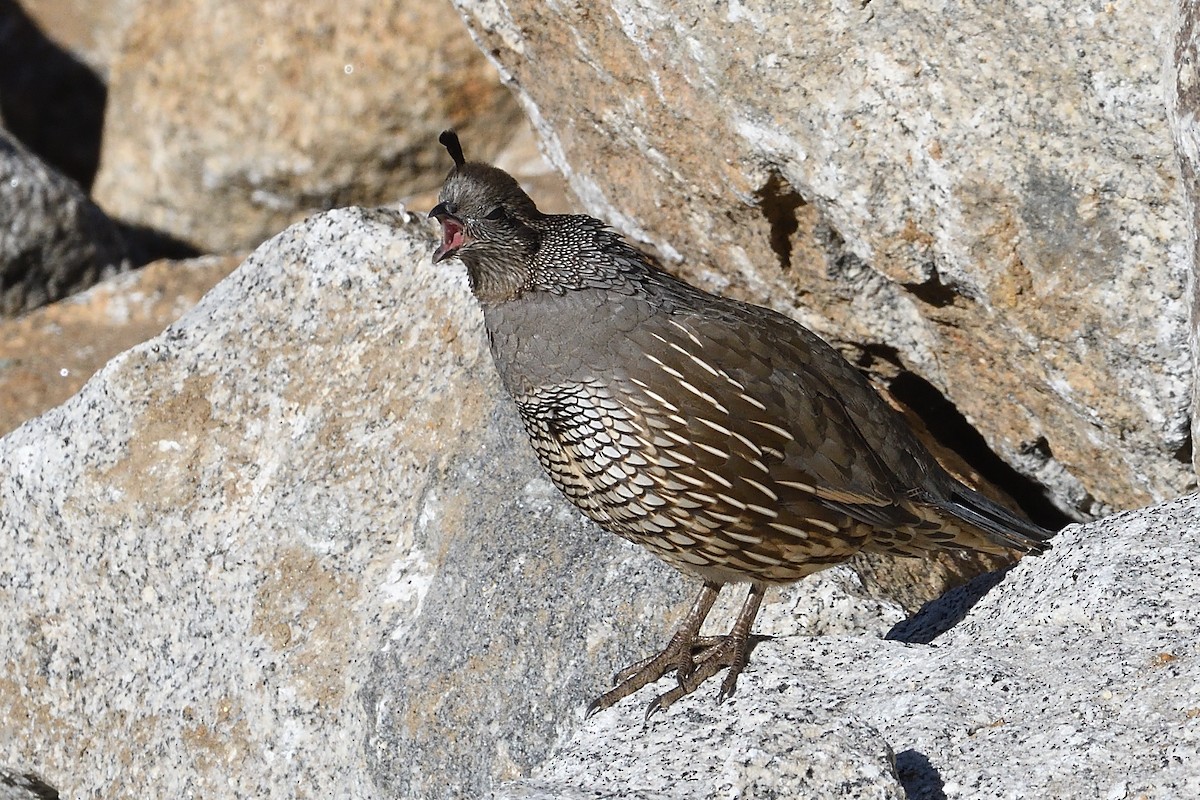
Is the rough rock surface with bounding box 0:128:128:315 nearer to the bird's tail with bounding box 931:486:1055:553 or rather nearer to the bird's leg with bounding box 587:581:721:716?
the bird's leg with bounding box 587:581:721:716

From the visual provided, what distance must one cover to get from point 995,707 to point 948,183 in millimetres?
1842

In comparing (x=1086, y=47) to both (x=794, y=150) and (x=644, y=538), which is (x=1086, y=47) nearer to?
(x=794, y=150)

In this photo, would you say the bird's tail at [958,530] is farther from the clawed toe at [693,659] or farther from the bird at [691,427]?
the clawed toe at [693,659]

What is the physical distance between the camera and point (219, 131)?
33.9 ft

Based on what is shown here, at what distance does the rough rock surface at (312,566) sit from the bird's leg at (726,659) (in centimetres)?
21

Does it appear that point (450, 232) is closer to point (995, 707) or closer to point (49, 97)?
point (995, 707)

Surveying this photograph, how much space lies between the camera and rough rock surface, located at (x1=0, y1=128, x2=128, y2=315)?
30.8 ft

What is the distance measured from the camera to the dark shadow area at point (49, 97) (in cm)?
1315

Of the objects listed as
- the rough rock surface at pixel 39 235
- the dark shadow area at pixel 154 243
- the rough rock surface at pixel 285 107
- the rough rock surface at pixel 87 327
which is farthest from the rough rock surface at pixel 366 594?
the dark shadow area at pixel 154 243

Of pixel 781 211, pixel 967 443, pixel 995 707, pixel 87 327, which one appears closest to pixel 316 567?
pixel 781 211

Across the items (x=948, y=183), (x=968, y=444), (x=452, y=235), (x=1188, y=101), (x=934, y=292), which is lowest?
(x=452, y=235)

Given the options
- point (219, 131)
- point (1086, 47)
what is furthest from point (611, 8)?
point (219, 131)

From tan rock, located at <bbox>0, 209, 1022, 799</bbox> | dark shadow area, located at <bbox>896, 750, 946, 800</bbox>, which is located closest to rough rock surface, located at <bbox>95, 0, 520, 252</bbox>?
tan rock, located at <bbox>0, 209, 1022, 799</bbox>

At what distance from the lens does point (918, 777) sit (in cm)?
364
